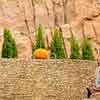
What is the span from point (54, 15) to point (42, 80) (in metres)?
12.7

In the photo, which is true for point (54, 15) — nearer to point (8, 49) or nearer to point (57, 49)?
point (57, 49)

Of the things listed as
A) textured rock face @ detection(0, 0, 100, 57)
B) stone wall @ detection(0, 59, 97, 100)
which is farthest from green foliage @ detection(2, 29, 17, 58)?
textured rock face @ detection(0, 0, 100, 57)

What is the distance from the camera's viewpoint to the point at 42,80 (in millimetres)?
17062

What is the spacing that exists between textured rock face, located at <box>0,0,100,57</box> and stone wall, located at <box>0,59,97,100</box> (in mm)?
9942

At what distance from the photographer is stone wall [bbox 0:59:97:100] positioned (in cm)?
1675

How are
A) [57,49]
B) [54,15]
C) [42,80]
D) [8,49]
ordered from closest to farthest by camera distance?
[42,80], [8,49], [57,49], [54,15]

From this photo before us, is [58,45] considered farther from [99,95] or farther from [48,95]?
[99,95]

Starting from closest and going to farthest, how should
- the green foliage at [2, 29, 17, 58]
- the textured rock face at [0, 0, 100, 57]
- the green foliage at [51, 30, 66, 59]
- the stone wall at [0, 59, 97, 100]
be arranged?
1. the stone wall at [0, 59, 97, 100]
2. the green foliage at [2, 29, 17, 58]
3. the green foliage at [51, 30, 66, 59]
4. the textured rock face at [0, 0, 100, 57]

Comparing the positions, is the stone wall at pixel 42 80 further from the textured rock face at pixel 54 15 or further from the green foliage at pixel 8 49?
the textured rock face at pixel 54 15

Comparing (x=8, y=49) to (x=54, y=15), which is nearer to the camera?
(x=8, y=49)

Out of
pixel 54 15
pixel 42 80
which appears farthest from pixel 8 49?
pixel 54 15

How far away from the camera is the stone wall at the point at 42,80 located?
1675 centimetres

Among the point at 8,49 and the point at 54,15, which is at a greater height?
the point at 54,15

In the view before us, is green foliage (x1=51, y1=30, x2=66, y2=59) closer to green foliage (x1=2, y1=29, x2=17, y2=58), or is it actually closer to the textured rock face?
green foliage (x1=2, y1=29, x2=17, y2=58)
